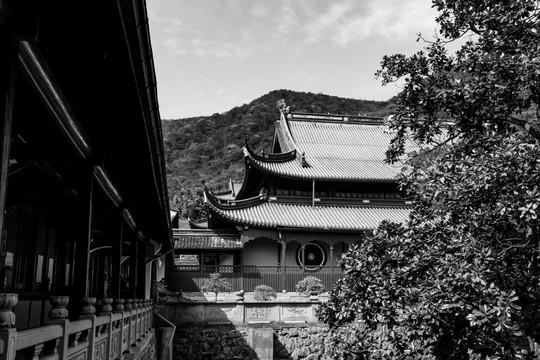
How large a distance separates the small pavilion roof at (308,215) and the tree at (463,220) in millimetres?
19491

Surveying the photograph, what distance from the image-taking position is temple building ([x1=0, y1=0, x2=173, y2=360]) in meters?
3.57

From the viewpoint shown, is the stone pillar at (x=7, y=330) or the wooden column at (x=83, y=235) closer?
the stone pillar at (x=7, y=330)

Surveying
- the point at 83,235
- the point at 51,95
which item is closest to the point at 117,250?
the point at 83,235

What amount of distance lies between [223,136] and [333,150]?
234ft

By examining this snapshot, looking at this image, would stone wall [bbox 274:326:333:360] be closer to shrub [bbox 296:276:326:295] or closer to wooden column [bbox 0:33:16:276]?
shrub [bbox 296:276:326:295]

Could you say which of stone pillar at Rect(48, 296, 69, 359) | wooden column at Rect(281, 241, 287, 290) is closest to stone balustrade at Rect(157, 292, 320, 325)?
wooden column at Rect(281, 241, 287, 290)

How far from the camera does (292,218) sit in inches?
1154

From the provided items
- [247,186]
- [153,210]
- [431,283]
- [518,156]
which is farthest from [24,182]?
[247,186]

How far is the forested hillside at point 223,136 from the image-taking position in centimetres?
8818

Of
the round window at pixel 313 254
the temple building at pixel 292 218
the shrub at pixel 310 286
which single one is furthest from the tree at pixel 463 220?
the round window at pixel 313 254

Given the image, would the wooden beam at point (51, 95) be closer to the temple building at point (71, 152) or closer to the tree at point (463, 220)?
the temple building at point (71, 152)

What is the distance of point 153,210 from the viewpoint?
40.2ft

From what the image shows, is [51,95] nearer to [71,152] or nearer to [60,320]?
[71,152]

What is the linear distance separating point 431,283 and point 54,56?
4961mm
